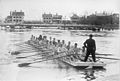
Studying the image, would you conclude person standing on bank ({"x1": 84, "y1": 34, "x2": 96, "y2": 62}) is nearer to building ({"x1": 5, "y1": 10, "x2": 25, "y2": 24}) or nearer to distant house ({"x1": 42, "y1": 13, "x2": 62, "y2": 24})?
distant house ({"x1": 42, "y1": 13, "x2": 62, "y2": 24})

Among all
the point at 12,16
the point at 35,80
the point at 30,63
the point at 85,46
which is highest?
the point at 12,16

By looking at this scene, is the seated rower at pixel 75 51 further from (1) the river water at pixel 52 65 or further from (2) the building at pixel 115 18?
(2) the building at pixel 115 18

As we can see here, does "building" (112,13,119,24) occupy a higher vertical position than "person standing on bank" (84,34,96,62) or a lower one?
higher

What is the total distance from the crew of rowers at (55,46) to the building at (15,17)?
196mm

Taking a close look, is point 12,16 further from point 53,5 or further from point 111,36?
point 111,36

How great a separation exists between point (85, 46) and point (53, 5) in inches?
18.3

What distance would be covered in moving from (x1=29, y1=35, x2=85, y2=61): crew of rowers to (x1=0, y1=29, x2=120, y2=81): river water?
0.13 feet

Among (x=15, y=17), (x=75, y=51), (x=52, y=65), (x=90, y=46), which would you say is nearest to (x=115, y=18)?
(x=90, y=46)

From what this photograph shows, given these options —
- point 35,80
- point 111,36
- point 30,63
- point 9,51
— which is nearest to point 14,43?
point 9,51

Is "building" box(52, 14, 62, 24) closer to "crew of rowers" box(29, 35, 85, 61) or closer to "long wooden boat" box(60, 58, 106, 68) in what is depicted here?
"crew of rowers" box(29, 35, 85, 61)

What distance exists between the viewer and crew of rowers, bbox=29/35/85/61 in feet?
7.59

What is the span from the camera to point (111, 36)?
230 cm

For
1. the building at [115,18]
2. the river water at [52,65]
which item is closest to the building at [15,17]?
the river water at [52,65]

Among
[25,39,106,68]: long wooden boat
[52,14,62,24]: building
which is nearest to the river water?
[25,39,106,68]: long wooden boat
